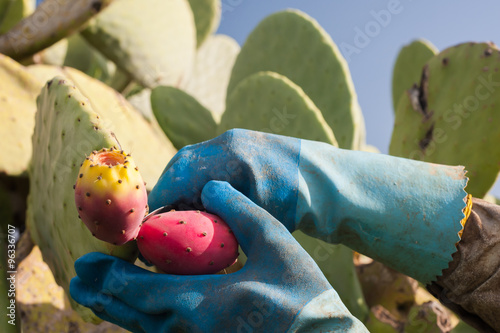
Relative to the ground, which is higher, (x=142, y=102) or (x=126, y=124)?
(x=126, y=124)

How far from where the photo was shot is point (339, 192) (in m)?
0.91

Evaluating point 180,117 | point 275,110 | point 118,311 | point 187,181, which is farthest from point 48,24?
point 118,311

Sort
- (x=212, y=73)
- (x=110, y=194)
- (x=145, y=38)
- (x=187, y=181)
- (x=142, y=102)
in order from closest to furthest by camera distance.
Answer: (x=110, y=194) < (x=187, y=181) < (x=145, y=38) < (x=142, y=102) < (x=212, y=73)

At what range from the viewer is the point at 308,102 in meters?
1.46

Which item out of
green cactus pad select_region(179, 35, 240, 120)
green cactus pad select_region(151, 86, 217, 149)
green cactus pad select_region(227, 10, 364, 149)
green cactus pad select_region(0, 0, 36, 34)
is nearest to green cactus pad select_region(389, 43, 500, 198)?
green cactus pad select_region(227, 10, 364, 149)

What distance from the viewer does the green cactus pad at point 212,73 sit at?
11.3 feet

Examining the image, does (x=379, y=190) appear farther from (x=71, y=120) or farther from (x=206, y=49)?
(x=206, y=49)

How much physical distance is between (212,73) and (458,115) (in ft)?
7.22

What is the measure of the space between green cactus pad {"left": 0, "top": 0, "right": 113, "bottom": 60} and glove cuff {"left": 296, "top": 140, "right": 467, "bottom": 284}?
112 centimetres

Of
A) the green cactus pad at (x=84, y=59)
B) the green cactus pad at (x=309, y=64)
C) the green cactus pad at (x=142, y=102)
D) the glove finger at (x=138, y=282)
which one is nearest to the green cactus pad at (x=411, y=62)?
the green cactus pad at (x=309, y=64)

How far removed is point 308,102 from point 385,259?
0.61 metres

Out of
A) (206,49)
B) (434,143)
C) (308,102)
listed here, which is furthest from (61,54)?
(434,143)

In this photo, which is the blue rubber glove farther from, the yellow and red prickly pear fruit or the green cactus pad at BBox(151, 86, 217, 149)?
the green cactus pad at BBox(151, 86, 217, 149)

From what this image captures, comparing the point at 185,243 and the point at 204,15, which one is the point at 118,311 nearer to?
the point at 185,243
